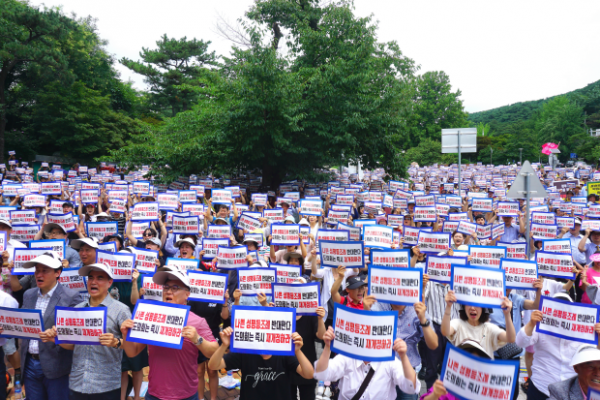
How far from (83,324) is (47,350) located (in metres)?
0.74

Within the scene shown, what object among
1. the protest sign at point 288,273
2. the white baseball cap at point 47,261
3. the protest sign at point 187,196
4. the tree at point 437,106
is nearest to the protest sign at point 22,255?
the white baseball cap at point 47,261

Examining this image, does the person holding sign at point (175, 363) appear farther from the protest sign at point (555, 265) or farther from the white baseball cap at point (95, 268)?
the protest sign at point (555, 265)

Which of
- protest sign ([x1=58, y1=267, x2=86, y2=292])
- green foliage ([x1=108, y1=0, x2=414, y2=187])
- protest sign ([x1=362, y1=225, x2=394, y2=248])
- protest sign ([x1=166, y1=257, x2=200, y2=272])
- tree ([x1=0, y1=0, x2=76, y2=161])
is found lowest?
protest sign ([x1=58, y1=267, x2=86, y2=292])

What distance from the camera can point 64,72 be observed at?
1213 inches

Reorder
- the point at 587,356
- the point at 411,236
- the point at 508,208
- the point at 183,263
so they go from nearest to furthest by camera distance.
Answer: the point at 587,356
the point at 183,263
the point at 411,236
the point at 508,208

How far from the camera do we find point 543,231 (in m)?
9.30

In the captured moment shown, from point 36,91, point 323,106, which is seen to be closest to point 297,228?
point 323,106

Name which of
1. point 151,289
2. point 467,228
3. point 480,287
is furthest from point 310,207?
point 480,287

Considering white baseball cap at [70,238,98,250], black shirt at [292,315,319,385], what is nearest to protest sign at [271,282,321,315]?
black shirt at [292,315,319,385]

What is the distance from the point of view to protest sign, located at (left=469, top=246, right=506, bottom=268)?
6.44 metres

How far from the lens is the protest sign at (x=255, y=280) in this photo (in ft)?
17.5

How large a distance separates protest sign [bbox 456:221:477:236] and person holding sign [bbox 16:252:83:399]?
708cm

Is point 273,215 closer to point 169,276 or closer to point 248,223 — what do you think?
point 248,223

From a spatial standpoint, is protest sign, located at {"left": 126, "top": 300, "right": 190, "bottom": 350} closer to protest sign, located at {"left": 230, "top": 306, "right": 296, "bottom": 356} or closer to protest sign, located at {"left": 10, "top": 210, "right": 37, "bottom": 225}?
protest sign, located at {"left": 230, "top": 306, "right": 296, "bottom": 356}
